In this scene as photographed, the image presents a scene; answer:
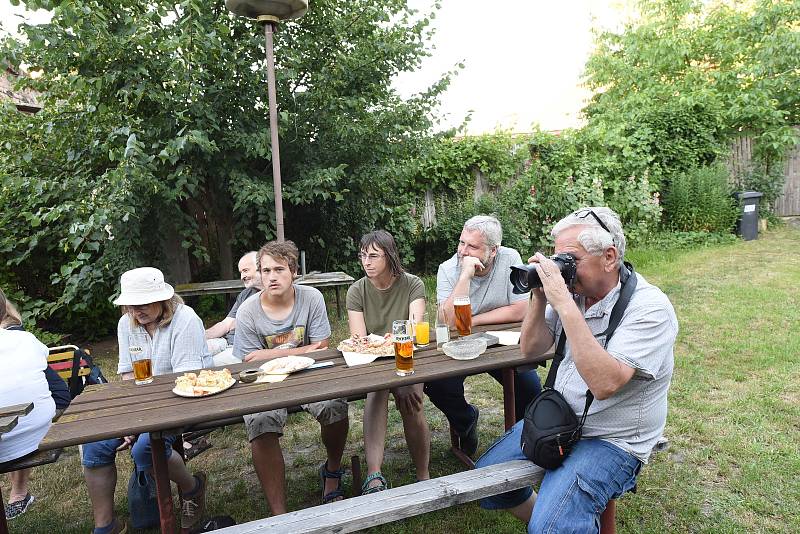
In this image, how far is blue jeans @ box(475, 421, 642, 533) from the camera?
5.78 feet

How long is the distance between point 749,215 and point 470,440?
8.39 meters

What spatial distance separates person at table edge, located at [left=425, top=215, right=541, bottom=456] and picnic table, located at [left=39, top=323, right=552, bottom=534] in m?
0.49

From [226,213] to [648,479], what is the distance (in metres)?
5.03

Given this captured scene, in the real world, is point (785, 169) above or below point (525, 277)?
above

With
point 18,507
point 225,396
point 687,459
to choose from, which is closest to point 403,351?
point 225,396

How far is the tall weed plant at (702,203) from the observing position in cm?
914

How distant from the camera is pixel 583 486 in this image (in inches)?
70.9

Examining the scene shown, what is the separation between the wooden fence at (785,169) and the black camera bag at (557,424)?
10.2m

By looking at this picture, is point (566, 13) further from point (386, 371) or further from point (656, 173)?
point (386, 371)

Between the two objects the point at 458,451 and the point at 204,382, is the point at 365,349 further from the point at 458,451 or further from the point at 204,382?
the point at 458,451

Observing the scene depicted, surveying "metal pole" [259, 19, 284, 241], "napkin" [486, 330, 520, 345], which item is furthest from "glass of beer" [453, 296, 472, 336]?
"metal pole" [259, 19, 284, 241]

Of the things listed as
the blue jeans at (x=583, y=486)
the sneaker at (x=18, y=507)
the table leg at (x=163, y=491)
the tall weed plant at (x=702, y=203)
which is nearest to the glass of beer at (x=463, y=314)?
the blue jeans at (x=583, y=486)

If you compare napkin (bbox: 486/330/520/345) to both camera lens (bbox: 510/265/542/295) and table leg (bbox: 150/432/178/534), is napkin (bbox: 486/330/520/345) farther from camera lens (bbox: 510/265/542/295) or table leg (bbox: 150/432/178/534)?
table leg (bbox: 150/432/178/534)

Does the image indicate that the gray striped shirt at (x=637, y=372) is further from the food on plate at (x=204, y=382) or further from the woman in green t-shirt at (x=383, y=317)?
the food on plate at (x=204, y=382)
